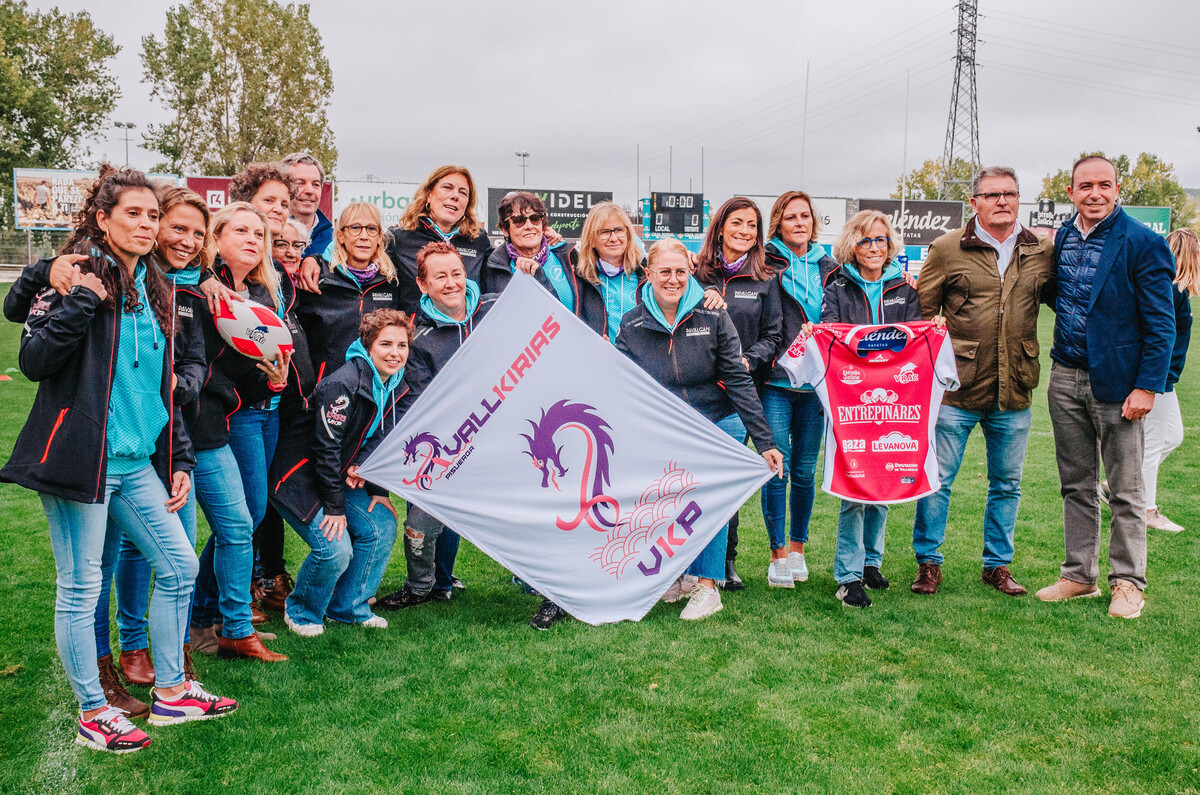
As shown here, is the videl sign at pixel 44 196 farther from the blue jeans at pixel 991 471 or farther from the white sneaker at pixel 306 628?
the blue jeans at pixel 991 471

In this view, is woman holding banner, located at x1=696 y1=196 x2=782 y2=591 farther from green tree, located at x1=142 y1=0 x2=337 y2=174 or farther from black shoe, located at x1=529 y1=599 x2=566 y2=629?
green tree, located at x1=142 y1=0 x2=337 y2=174

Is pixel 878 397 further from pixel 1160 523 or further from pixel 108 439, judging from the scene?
pixel 108 439

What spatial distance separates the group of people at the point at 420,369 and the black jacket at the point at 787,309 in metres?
0.02

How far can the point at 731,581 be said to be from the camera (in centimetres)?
525

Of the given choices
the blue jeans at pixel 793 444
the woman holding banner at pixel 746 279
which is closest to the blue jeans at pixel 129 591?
the woman holding banner at pixel 746 279

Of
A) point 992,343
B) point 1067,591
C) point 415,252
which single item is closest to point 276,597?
point 415,252

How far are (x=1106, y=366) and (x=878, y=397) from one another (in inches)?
47.0

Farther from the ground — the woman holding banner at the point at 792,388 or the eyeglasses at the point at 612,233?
the eyeglasses at the point at 612,233

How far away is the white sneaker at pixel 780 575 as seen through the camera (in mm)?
5234

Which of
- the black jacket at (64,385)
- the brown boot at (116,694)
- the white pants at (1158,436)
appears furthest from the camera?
the white pants at (1158,436)

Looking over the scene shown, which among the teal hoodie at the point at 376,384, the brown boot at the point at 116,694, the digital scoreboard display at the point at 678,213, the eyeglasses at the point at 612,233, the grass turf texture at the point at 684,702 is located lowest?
the grass turf texture at the point at 684,702

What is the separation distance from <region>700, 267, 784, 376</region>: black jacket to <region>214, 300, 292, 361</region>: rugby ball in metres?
2.39

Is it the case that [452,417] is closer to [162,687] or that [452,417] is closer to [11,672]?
[162,687]

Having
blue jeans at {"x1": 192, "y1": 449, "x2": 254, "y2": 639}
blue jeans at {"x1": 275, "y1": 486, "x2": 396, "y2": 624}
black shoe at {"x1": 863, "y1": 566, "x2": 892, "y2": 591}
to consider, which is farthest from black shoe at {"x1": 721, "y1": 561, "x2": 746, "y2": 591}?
blue jeans at {"x1": 192, "y1": 449, "x2": 254, "y2": 639}
